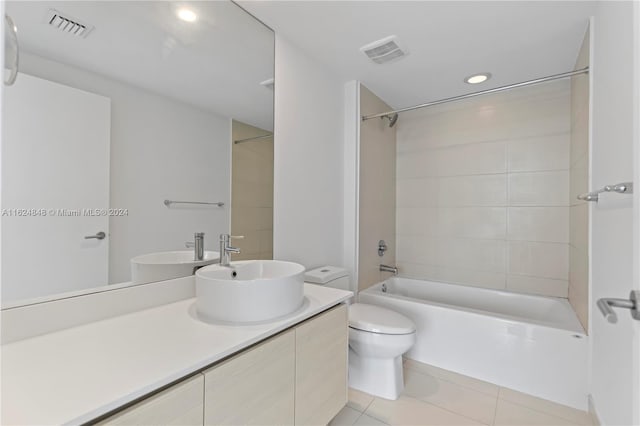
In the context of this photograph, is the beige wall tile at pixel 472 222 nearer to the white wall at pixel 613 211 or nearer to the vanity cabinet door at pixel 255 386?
the white wall at pixel 613 211

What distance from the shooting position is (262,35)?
67.2 inches

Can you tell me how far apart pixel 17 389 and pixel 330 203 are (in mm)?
1844

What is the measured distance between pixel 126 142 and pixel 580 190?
2.59 meters

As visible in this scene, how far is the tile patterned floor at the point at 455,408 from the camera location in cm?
153

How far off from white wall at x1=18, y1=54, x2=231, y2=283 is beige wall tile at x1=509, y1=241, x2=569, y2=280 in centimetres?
241

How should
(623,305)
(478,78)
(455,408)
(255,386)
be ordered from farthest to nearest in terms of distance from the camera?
(478,78) < (455,408) < (255,386) < (623,305)

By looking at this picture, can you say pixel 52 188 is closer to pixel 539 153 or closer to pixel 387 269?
pixel 387 269

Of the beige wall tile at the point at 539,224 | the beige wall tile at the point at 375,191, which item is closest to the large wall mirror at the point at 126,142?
the beige wall tile at the point at 375,191

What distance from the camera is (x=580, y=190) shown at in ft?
6.10

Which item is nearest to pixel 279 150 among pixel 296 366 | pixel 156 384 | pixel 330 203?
pixel 330 203

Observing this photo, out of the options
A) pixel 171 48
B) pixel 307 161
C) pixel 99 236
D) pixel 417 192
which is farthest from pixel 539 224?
pixel 99 236

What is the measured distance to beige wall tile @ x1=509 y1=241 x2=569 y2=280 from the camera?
2.28 meters

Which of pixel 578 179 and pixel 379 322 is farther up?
pixel 578 179

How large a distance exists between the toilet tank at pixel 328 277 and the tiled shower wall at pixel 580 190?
141 centimetres
